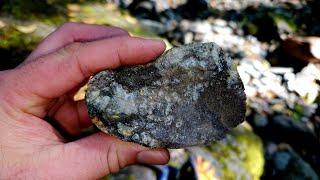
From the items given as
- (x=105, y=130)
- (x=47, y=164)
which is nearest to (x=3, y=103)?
(x=47, y=164)

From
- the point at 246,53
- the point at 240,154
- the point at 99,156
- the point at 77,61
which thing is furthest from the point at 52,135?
the point at 246,53

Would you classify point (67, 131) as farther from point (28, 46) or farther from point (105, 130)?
point (28, 46)

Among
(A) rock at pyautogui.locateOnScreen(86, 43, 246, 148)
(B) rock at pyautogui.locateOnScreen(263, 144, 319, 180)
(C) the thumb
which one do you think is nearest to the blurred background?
(B) rock at pyautogui.locateOnScreen(263, 144, 319, 180)

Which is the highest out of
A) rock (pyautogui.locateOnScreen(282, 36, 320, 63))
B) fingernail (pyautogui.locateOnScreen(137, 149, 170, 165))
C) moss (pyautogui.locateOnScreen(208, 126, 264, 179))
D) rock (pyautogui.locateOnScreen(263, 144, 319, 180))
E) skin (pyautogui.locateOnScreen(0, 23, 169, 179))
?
skin (pyautogui.locateOnScreen(0, 23, 169, 179))

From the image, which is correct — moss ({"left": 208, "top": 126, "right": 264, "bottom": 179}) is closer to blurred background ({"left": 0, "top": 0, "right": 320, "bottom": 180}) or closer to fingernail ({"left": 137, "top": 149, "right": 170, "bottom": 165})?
blurred background ({"left": 0, "top": 0, "right": 320, "bottom": 180})

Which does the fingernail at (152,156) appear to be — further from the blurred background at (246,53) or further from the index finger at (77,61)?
the blurred background at (246,53)

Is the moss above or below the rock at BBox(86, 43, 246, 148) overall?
below

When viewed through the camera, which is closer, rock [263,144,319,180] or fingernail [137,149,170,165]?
fingernail [137,149,170,165]
